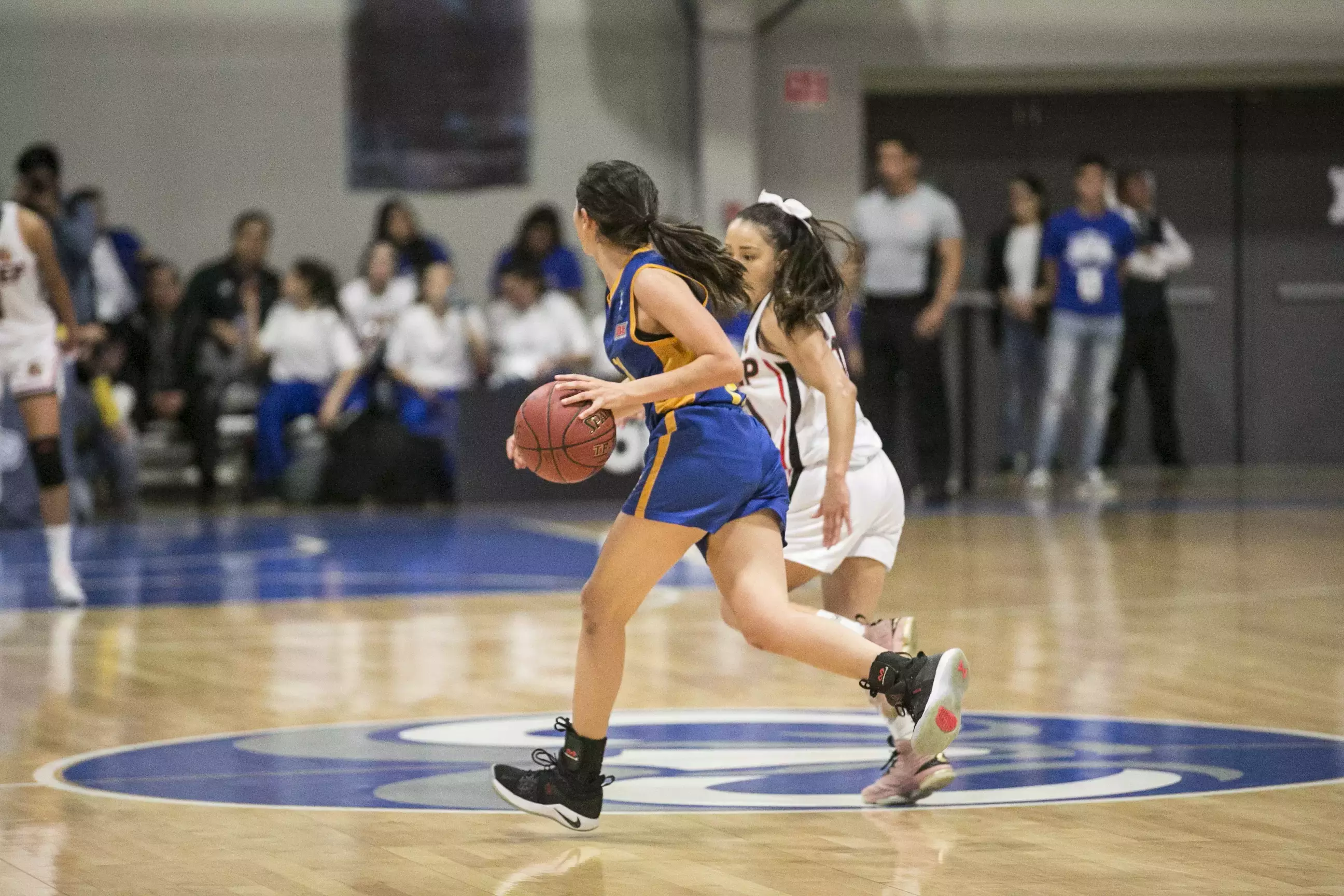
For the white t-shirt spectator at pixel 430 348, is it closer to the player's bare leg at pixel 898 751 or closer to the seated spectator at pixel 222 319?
the seated spectator at pixel 222 319

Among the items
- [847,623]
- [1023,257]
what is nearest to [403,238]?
[1023,257]

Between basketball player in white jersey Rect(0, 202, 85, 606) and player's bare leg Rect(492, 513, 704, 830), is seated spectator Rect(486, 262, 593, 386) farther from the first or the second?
player's bare leg Rect(492, 513, 704, 830)

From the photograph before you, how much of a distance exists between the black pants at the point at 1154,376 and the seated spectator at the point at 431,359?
5.24m

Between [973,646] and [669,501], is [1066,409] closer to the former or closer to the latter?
[973,646]

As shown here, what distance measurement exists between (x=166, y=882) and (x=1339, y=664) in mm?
4167

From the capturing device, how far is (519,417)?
4289 millimetres

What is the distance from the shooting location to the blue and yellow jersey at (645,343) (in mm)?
4266

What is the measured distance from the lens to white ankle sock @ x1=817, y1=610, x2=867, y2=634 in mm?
4406

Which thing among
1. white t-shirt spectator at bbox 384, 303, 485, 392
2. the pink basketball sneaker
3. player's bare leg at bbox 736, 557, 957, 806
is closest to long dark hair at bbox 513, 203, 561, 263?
white t-shirt spectator at bbox 384, 303, 485, 392

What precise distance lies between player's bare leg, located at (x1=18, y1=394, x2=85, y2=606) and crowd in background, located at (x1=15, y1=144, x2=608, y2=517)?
14.2 feet

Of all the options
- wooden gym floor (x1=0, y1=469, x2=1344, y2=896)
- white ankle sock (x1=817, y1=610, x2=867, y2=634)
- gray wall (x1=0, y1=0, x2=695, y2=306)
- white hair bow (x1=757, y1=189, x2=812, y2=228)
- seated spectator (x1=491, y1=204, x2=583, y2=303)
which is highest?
gray wall (x1=0, y1=0, x2=695, y2=306)

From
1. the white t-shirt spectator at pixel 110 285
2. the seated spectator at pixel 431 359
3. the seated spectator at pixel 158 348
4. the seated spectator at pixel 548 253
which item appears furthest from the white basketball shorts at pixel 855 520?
the white t-shirt spectator at pixel 110 285

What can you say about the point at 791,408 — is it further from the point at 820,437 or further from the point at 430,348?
the point at 430,348

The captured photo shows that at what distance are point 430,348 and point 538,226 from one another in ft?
4.10
